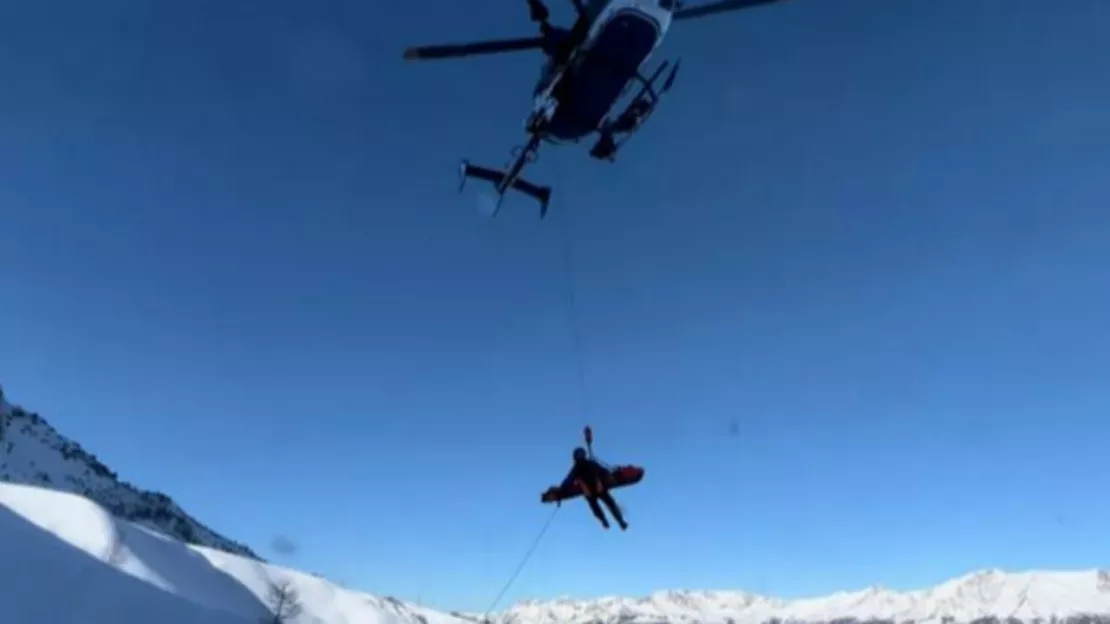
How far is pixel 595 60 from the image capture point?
2069 cm

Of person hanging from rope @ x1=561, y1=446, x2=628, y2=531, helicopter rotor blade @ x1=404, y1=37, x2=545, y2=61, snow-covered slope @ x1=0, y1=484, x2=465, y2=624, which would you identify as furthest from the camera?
snow-covered slope @ x1=0, y1=484, x2=465, y2=624

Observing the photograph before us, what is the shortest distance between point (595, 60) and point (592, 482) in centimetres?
1197

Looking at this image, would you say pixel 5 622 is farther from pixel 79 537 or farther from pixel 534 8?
pixel 534 8

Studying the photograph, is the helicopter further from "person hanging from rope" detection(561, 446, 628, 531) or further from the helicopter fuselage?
"person hanging from rope" detection(561, 446, 628, 531)

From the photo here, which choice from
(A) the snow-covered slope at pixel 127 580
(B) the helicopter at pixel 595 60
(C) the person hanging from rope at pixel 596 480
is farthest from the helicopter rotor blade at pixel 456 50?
(A) the snow-covered slope at pixel 127 580

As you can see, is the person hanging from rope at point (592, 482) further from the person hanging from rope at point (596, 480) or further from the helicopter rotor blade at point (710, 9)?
the helicopter rotor blade at point (710, 9)

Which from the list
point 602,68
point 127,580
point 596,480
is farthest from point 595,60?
point 127,580

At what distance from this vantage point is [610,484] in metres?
22.9

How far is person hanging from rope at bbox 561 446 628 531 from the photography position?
2298 centimetres

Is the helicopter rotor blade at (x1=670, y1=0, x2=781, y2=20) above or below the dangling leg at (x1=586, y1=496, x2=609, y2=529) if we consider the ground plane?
above

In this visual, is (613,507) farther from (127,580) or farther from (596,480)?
(127,580)

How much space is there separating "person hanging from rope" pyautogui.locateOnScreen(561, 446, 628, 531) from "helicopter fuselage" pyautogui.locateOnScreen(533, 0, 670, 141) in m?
9.57

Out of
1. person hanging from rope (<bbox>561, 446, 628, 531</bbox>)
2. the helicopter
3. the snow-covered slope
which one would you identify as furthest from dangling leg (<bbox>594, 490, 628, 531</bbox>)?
the snow-covered slope

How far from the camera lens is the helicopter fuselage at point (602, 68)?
20.2 m
